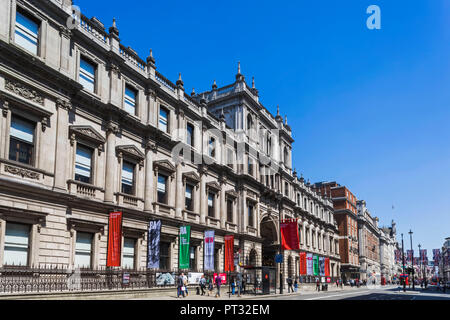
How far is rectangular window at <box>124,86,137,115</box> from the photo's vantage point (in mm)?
29047

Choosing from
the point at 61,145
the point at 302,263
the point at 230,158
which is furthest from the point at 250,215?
the point at 61,145

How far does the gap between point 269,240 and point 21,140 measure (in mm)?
37045

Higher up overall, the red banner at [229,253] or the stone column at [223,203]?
the stone column at [223,203]

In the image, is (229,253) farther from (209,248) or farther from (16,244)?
(16,244)

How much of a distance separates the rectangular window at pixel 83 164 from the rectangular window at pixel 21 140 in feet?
10.9

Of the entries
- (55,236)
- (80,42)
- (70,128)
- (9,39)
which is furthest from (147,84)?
(55,236)

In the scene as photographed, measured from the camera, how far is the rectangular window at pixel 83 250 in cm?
2316

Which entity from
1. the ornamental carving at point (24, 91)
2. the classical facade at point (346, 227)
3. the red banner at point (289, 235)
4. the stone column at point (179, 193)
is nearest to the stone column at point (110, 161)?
the ornamental carving at point (24, 91)

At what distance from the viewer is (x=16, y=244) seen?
19594 mm

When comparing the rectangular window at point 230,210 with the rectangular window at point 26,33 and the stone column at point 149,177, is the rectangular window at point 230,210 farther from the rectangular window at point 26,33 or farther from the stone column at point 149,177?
the rectangular window at point 26,33

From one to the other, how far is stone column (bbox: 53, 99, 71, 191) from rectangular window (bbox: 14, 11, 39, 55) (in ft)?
10.2

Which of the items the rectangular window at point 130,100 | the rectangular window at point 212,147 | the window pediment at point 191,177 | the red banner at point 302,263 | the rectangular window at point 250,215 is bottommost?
the red banner at point 302,263

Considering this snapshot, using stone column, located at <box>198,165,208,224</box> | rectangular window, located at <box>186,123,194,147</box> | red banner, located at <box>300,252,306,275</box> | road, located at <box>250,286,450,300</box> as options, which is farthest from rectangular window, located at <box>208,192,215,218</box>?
red banner, located at <box>300,252,306,275</box>

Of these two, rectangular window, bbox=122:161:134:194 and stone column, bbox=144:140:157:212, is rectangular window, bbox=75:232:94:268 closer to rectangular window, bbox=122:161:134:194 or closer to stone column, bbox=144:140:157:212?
rectangular window, bbox=122:161:134:194
